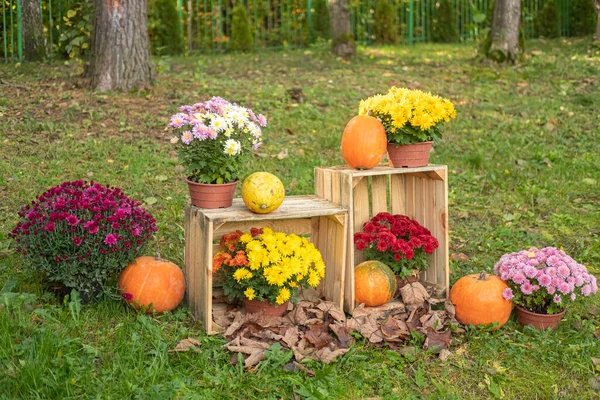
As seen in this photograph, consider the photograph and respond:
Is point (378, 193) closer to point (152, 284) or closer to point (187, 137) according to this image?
point (187, 137)

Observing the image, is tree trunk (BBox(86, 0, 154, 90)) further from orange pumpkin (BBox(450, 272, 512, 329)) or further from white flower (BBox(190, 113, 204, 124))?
orange pumpkin (BBox(450, 272, 512, 329))

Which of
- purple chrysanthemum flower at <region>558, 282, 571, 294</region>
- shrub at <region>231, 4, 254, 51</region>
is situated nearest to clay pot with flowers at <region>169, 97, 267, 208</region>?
purple chrysanthemum flower at <region>558, 282, 571, 294</region>

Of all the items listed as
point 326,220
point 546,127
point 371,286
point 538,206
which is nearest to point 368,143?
point 326,220

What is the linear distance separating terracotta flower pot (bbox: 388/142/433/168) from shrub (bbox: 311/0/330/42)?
11.3 m

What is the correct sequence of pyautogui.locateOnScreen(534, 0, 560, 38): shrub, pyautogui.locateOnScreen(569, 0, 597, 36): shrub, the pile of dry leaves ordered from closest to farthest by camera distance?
the pile of dry leaves, pyautogui.locateOnScreen(569, 0, 597, 36): shrub, pyautogui.locateOnScreen(534, 0, 560, 38): shrub

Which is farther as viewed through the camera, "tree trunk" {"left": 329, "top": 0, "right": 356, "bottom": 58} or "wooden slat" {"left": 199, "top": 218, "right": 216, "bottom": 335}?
"tree trunk" {"left": 329, "top": 0, "right": 356, "bottom": 58}

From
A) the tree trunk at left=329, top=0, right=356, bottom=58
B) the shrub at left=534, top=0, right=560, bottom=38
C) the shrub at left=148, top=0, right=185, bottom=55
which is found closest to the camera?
the tree trunk at left=329, top=0, right=356, bottom=58

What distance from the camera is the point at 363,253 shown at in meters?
4.73

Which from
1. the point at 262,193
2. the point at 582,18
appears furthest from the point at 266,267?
the point at 582,18

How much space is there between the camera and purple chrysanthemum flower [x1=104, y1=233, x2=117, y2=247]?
399 cm

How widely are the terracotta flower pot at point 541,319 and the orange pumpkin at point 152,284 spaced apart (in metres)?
2.15

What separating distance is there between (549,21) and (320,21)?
5.54 m

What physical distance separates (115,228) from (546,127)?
6117mm

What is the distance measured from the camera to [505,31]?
11.0 m
